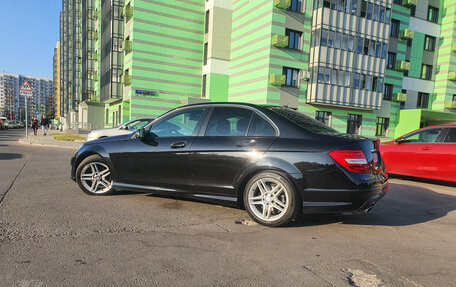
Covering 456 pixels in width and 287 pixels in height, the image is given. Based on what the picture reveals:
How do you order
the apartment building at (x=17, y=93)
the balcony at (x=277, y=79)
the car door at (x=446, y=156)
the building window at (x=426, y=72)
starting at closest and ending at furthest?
the car door at (x=446, y=156) < the balcony at (x=277, y=79) < the building window at (x=426, y=72) < the apartment building at (x=17, y=93)

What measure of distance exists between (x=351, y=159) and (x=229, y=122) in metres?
1.63

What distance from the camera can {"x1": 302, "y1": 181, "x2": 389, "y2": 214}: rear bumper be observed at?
329cm

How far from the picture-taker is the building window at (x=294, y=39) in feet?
76.7

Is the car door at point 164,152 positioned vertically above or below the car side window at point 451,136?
below

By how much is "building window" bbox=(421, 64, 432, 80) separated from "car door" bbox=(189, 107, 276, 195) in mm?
33900

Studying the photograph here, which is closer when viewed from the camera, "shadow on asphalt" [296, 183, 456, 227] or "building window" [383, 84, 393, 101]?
"shadow on asphalt" [296, 183, 456, 227]

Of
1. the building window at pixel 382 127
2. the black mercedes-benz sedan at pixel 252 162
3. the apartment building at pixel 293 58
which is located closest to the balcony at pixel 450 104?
the apartment building at pixel 293 58

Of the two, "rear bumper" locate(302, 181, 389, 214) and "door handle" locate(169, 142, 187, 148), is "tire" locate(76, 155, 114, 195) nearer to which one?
"door handle" locate(169, 142, 187, 148)

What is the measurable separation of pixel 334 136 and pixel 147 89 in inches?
955

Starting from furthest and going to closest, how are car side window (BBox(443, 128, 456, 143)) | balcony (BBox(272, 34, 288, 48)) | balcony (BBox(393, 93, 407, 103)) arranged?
balcony (BBox(393, 93, 407, 103))
balcony (BBox(272, 34, 288, 48))
car side window (BBox(443, 128, 456, 143))

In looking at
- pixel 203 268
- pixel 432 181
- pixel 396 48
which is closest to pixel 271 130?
pixel 203 268

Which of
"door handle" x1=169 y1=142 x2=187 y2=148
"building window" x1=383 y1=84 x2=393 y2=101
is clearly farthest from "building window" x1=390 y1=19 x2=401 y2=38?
"door handle" x1=169 y1=142 x2=187 y2=148

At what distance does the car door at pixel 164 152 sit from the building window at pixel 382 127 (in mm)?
28454

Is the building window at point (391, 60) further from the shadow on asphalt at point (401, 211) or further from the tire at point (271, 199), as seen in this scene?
the tire at point (271, 199)
